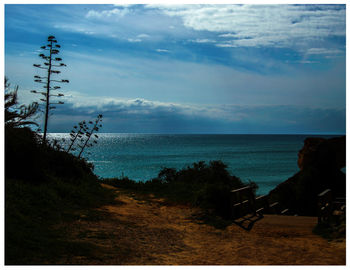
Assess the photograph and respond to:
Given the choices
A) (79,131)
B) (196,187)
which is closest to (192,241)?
(196,187)

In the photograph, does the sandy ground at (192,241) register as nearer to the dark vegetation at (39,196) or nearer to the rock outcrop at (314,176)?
the dark vegetation at (39,196)

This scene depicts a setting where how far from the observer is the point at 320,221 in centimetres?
905

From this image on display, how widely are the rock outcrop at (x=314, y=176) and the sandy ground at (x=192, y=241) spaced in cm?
1327

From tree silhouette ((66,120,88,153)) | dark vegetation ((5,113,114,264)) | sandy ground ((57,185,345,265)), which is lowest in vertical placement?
sandy ground ((57,185,345,265))

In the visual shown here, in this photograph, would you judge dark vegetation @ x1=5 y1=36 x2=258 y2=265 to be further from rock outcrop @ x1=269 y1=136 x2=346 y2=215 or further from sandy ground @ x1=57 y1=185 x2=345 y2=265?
rock outcrop @ x1=269 y1=136 x2=346 y2=215

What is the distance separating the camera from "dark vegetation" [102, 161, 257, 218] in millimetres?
11242

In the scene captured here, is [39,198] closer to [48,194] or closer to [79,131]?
[48,194]

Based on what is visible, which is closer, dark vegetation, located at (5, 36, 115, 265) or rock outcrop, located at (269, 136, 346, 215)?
dark vegetation, located at (5, 36, 115, 265)

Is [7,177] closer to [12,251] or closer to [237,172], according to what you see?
[12,251]

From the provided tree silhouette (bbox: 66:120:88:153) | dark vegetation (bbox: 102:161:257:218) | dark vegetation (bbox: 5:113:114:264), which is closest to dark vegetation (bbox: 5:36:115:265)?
dark vegetation (bbox: 5:113:114:264)

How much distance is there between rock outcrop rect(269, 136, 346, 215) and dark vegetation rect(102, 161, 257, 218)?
4.01m

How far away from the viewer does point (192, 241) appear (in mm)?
7883

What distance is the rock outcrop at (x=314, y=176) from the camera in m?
22.9

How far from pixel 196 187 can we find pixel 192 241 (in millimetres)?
7332
